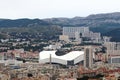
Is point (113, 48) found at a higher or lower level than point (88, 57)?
lower

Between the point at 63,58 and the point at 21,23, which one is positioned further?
the point at 21,23

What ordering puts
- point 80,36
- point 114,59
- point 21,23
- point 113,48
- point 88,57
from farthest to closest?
point 21,23 < point 80,36 < point 113,48 < point 114,59 < point 88,57

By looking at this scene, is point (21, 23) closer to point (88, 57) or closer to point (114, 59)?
point (114, 59)

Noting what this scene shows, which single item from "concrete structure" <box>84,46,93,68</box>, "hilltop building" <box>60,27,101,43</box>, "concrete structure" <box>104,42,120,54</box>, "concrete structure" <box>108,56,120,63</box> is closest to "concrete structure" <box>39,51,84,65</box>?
"concrete structure" <box>84,46,93,68</box>

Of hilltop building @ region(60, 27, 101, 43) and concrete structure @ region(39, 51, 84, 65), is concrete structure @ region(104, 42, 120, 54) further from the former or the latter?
hilltop building @ region(60, 27, 101, 43)

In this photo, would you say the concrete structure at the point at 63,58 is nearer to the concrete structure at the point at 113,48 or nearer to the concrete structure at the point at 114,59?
the concrete structure at the point at 114,59

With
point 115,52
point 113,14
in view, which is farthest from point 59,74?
point 113,14

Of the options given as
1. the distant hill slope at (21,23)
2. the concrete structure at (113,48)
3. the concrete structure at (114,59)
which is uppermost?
the distant hill slope at (21,23)

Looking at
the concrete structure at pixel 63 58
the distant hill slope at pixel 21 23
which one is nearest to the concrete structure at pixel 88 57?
the concrete structure at pixel 63 58

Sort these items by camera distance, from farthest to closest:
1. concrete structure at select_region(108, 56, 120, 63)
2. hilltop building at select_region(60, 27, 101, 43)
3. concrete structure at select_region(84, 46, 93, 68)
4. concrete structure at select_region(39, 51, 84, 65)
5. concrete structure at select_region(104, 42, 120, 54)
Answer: hilltop building at select_region(60, 27, 101, 43) < concrete structure at select_region(104, 42, 120, 54) < concrete structure at select_region(108, 56, 120, 63) < concrete structure at select_region(39, 51, 84, 65) < concrete structure at select_region(84, 46, 93, 68)

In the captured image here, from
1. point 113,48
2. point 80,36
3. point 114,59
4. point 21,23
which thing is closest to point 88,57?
point 114,59

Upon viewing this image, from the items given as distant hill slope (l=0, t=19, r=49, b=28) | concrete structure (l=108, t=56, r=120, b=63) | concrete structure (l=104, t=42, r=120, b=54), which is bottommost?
concrete structure (l=108, t=56, r=120, b=63)
